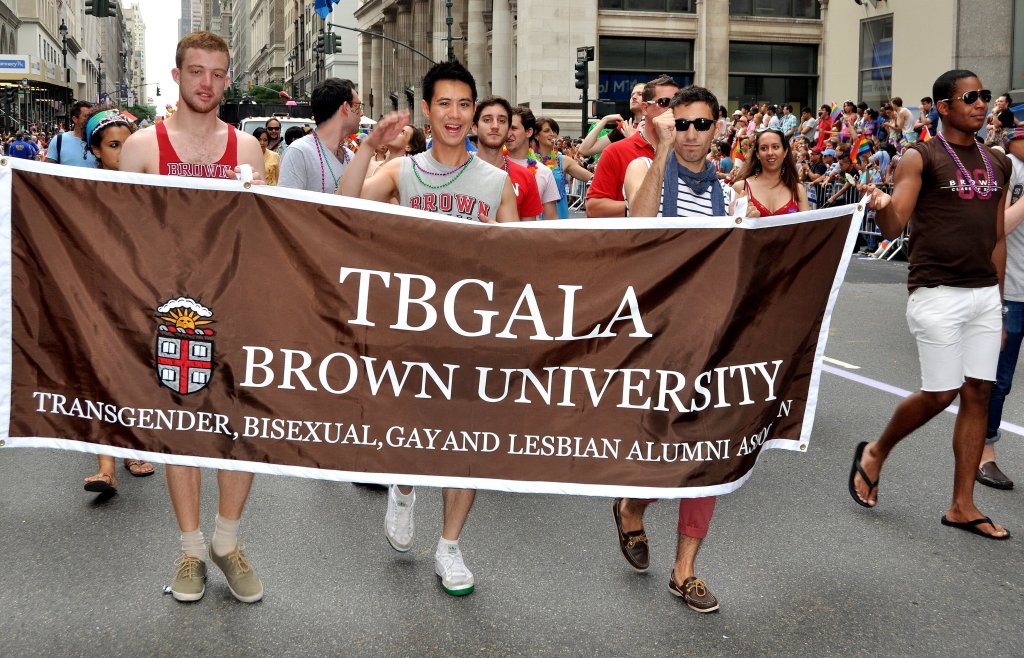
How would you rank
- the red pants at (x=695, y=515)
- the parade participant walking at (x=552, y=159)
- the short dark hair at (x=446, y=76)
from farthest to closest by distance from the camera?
the parade participant walking at (x=552, y=159) → the short dark hair at (x=446, y=76) → the red pants at (x=695, y=515)

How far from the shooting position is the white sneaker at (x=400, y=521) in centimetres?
515

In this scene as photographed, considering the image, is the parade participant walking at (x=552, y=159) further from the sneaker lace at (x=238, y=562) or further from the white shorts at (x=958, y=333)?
the sneaker lace at (x=238, y=562)

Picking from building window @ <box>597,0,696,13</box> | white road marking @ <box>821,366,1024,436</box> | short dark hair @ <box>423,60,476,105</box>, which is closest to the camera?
short dark hair @ <box>423,60,476,105</box>

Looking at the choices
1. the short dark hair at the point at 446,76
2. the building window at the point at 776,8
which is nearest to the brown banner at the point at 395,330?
the short dark hair at the point at 446,76

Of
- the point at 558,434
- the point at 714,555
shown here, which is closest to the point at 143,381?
the point at 558,434

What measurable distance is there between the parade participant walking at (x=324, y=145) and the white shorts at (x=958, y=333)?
2.89 m

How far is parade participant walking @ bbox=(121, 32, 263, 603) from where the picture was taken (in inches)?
182

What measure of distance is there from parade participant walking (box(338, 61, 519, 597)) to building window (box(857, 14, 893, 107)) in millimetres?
29869

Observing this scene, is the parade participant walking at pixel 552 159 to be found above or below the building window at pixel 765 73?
below

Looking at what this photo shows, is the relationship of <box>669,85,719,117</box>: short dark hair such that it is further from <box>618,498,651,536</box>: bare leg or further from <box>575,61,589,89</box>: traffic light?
<box>575,61,589,89</box>: traffic light

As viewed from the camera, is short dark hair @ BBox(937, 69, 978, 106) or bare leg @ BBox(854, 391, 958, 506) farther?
bare leg @ BBox(854, 391, 958, 506)

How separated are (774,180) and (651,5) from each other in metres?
47.2

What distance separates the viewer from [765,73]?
52.1 m

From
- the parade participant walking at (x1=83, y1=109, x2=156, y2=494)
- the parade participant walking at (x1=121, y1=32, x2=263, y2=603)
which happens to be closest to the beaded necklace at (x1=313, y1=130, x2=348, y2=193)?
the parade participant walking at (x1=83, y1=109, x2=156, y2=494)
